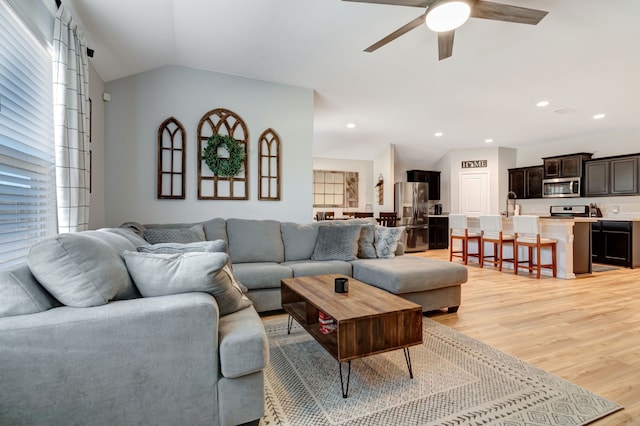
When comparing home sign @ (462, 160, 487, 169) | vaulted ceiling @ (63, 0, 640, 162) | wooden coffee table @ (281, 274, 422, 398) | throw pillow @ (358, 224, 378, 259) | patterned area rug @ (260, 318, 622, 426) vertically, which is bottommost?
patterned area rug @ (260, 318, 622, 426)

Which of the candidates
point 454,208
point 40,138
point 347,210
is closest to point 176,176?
point 40,138

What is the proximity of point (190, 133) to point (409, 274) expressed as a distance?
3.01m

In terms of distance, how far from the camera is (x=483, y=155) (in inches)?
321

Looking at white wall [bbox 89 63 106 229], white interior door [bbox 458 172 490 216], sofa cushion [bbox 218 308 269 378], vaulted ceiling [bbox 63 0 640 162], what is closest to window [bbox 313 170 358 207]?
white interior door [bbox 458 172 490 216]

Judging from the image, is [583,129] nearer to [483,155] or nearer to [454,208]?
[483,155]

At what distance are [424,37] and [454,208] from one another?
6140 mm

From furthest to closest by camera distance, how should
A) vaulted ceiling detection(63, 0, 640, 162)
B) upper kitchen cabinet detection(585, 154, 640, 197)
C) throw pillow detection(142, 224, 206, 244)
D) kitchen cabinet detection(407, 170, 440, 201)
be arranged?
kitchen cabinet detection(407, 170, 440, 201)
upper kitchen cabinet detection(585, 154, 640, 197)
throw pillow detection(142, 224, 206, 244)
vaulted ceiling detection(63, 0, 640, 162)

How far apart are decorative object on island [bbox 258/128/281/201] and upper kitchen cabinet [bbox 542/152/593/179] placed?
6319 mm

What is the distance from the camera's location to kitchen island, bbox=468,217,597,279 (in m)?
A: 4.89

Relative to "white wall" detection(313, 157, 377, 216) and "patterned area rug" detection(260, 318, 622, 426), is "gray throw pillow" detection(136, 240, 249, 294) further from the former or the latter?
"white wall" detection(313, 157, 377, 216)

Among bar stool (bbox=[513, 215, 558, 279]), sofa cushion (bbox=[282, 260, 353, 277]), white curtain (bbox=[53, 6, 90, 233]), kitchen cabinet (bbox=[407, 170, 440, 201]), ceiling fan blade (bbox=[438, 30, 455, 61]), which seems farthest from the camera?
kitchen cabinet (bbox=[407, 170, 440, 201])

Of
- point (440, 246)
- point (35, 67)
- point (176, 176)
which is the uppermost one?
point (35, 67)

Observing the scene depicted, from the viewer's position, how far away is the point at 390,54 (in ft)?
11.1

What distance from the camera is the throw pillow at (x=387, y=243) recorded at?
380 cm
